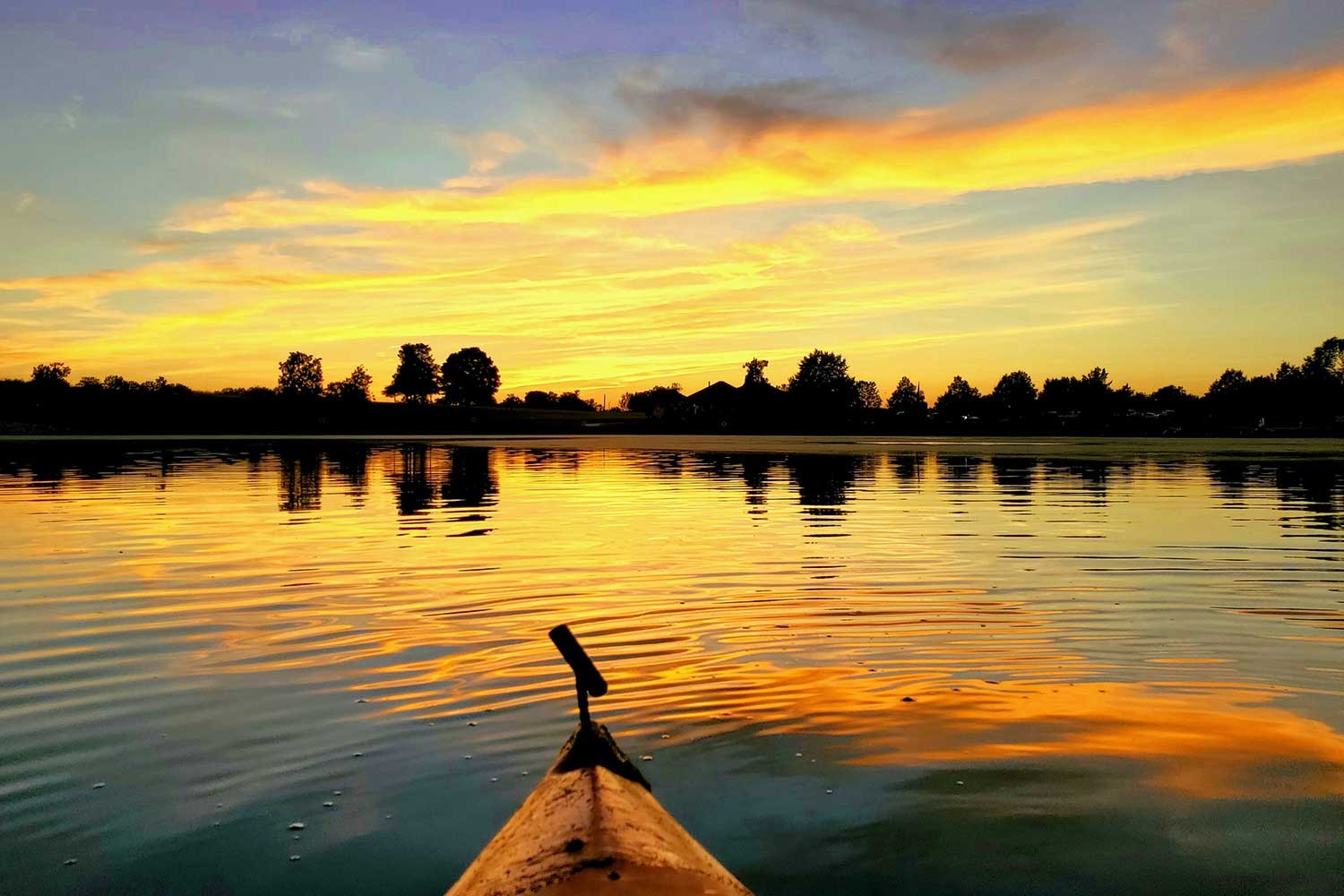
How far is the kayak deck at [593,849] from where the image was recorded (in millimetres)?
4359

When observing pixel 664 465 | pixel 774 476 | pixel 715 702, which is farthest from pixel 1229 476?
pixel 715 702

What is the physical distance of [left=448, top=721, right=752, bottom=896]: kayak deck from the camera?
14.3ft

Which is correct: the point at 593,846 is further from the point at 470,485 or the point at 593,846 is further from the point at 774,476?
the point at 774,476

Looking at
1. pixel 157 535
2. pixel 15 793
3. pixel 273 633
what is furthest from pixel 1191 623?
pixel 157 535

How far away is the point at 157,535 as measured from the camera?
23969 mm

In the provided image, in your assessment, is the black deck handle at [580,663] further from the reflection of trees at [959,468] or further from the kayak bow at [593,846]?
the reflection of trees at [959,468]

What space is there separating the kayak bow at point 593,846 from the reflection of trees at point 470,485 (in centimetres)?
2799

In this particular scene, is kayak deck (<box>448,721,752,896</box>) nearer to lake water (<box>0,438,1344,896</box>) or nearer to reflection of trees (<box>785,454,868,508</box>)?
lake water (<box>0,438,1344,896</box>)

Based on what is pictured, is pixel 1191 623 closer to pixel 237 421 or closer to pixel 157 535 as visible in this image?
pixel 157 535

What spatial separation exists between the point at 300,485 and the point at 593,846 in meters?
40.9

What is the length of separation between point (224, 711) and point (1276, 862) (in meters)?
9.19

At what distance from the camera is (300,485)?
4247cm

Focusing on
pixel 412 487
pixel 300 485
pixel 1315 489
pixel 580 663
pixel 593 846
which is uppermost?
pixel 580 663

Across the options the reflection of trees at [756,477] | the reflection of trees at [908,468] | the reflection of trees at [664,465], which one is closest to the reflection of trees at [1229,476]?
the reflection of trees at [908,468]
